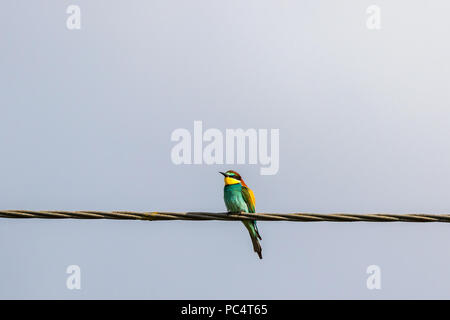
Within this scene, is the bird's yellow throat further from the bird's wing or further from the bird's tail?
the bird's tail

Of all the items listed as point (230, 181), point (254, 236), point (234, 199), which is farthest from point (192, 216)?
point (230, 181)

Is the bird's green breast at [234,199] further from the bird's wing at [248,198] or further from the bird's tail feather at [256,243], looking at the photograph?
the bird's tail feather at [256,243]

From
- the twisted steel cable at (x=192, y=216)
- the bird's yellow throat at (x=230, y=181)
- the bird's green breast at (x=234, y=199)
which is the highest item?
the bird's yellow throat at (x=230, y=181)

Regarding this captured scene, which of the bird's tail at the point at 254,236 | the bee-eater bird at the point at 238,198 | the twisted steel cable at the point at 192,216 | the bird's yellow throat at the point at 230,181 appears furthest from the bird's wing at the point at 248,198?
the twisted steel cable at the point at 192,216

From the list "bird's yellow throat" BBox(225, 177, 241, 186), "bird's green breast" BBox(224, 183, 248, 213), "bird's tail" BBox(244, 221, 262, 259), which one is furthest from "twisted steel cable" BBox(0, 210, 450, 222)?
"bird's yellow throat" BBox(225, 177, 241, 186)

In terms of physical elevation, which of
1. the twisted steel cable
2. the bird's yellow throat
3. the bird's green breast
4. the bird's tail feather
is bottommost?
the bird's tail feather

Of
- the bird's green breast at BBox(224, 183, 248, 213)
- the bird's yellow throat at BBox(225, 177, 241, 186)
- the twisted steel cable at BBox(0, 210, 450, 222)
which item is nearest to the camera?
the twisted steel cable at BBox(0, 210, 450, 222)

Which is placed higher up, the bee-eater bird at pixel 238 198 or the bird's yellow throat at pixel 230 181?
the bird's yellow throat at pixel 230 181

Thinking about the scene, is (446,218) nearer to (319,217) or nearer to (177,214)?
(319,217)

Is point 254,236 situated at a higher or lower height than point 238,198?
lower

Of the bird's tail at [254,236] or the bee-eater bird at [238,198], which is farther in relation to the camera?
the bee-eater bird at [238,198]

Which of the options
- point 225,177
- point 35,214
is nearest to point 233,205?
point 225,177

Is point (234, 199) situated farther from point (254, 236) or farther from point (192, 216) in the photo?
point (192, 216)

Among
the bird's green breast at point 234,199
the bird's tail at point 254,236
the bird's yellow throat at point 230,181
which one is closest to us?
the bird's tail at point 254,236
